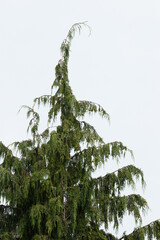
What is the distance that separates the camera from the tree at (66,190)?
26.9 ft

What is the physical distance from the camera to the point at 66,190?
8.64 meters

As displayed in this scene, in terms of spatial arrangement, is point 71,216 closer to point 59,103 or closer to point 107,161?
point 107,161

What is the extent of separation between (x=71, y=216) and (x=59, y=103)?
2.94m

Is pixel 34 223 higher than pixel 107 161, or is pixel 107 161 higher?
pixel 107 161

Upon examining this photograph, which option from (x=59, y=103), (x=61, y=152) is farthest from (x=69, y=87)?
(x=61, y=152)

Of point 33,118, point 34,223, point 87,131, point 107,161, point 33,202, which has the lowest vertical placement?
point 34,223

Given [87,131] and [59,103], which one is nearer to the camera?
[87,131]

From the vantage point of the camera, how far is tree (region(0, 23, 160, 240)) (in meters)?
8.19

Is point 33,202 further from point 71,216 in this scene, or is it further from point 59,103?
point 59,103

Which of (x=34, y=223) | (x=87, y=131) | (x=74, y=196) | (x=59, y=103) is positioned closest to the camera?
(x=34, y=223)

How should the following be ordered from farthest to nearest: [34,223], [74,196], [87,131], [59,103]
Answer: [59,103] → [87,131] → [74,196] → [34,223]

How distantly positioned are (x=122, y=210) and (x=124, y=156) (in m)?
1.20

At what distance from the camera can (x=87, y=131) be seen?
9047 mm

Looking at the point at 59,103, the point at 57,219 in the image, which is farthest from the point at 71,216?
the point at 59,103
